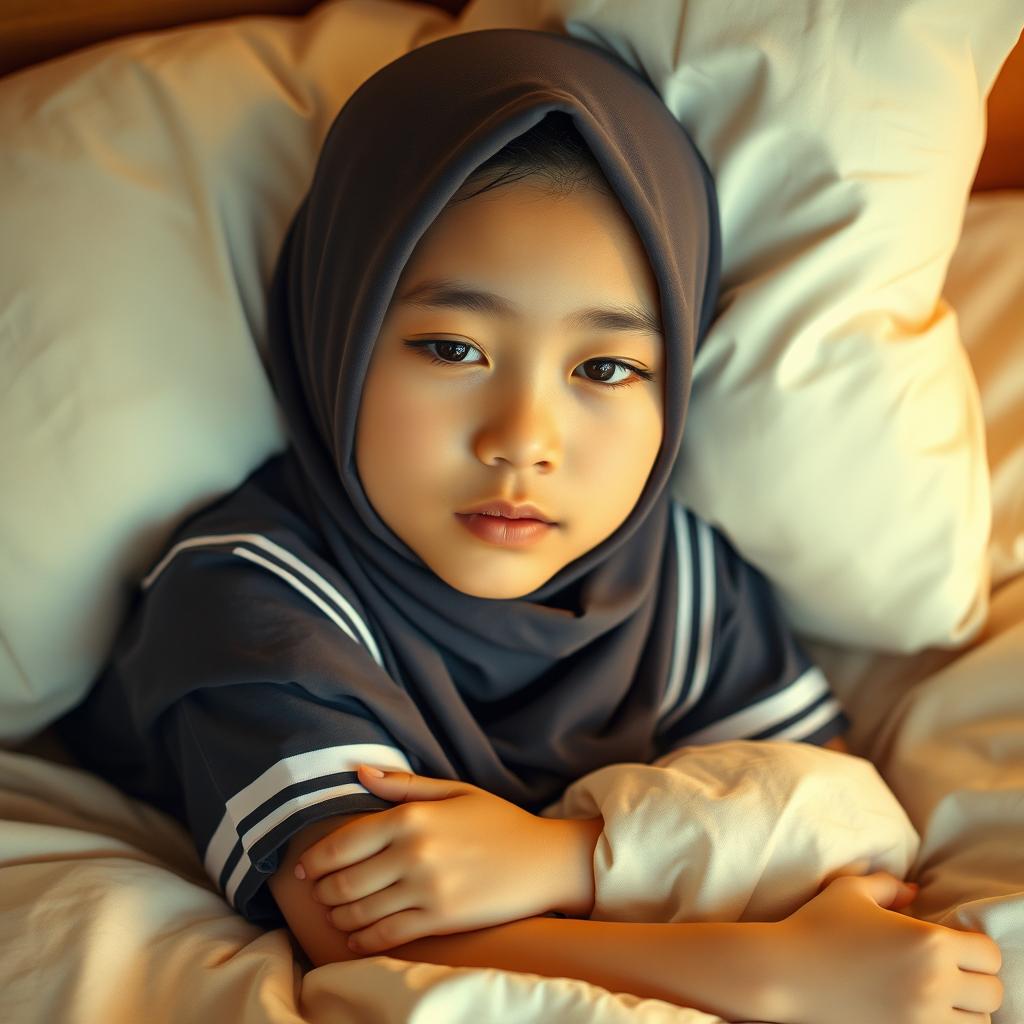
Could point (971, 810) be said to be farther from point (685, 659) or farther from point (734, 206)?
point (734, 206)

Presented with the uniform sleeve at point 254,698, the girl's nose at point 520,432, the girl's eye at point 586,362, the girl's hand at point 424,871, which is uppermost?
the girl's eye at point 586,362

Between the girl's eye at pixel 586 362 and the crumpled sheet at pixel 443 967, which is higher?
the girl's eye at pixel 586 362

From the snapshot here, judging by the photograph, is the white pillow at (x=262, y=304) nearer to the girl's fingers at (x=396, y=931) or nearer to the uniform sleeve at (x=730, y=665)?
the uniform sleeve at (x=730, y=665)

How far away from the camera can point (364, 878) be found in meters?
0.83

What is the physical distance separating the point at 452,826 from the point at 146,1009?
25cm

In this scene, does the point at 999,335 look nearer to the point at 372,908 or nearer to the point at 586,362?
the point at 586,362

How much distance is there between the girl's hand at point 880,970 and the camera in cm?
79

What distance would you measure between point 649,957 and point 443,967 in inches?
6.0

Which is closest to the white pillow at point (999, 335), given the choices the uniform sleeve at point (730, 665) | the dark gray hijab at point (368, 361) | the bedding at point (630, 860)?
the bedding at point (630, 860)

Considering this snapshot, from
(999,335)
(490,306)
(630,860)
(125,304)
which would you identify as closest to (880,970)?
(630,860)

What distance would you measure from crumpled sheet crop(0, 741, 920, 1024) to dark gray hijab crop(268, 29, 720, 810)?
4.0 inches

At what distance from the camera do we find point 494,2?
42.8 inches

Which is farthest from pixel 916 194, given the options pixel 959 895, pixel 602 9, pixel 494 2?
pixel 959 895

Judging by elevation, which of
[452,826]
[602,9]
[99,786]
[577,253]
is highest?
[602,9]
